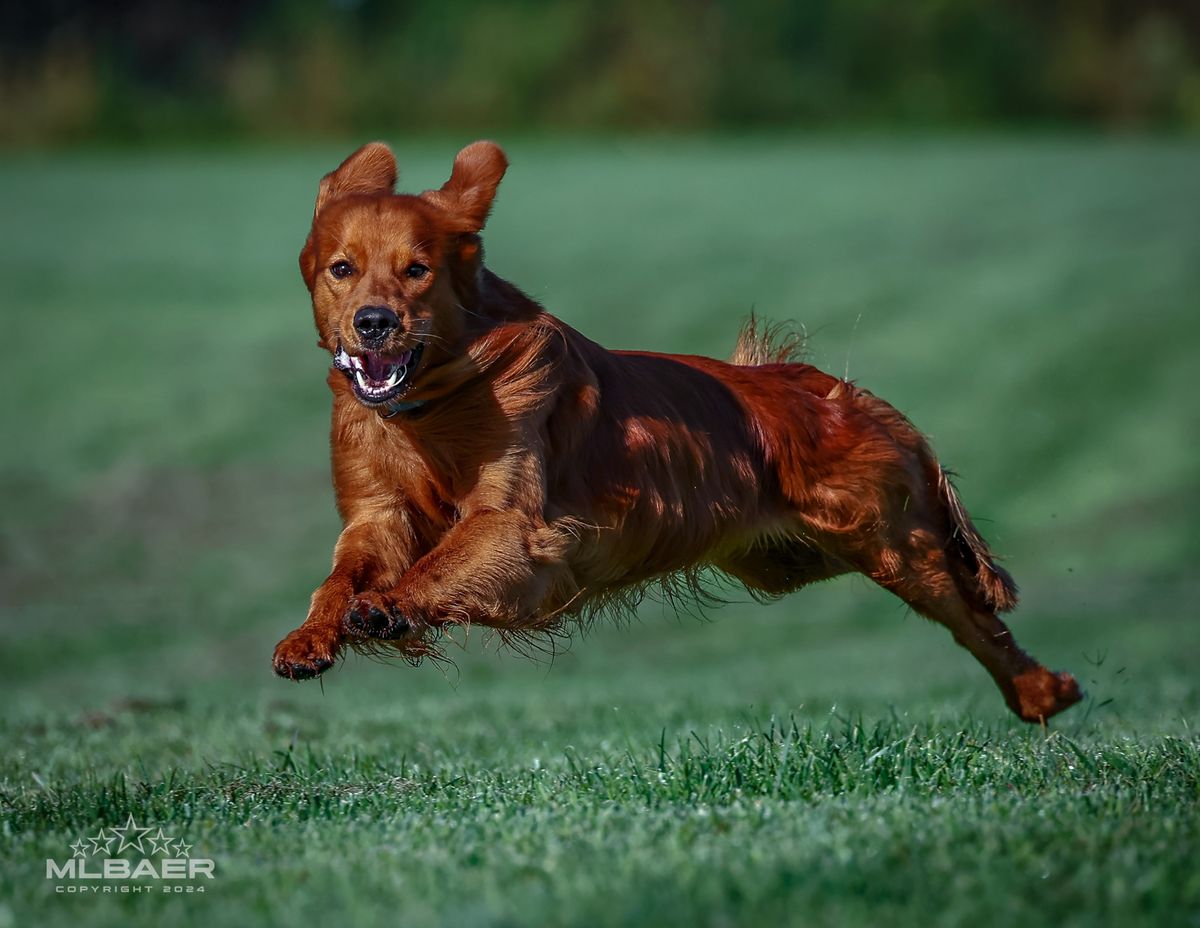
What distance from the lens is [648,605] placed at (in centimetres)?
1744

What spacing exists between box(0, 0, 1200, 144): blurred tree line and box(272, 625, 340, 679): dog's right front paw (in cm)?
2865

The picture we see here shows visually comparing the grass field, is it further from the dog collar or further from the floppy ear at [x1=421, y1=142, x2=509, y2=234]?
the floppy ear at [x1=421, y1=142, x2=509, y2=234]

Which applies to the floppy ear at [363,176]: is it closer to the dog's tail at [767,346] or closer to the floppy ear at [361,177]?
the floppy ear at [361,177]

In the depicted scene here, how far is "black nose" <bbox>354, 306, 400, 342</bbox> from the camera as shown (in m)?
5.01

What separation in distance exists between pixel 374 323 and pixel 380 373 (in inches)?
8.4

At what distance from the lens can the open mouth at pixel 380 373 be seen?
16.8ft

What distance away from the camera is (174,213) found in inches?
1114

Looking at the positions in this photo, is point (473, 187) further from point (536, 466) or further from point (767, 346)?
point (767, 346)

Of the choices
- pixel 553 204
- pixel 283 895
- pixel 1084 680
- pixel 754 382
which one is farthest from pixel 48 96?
pixel 283 895

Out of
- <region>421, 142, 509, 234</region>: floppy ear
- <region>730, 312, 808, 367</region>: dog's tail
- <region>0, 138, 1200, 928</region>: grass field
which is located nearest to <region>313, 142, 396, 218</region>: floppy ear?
<region>421, 142, 509, 234</region>: floppy ear

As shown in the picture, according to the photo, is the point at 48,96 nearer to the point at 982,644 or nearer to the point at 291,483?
the point at 291,483

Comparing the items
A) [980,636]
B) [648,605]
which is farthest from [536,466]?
[648,605]

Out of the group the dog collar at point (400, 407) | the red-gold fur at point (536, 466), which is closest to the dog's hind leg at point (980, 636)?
the red-gold fur at point (536, 466)

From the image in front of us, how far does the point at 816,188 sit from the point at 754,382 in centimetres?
2358
